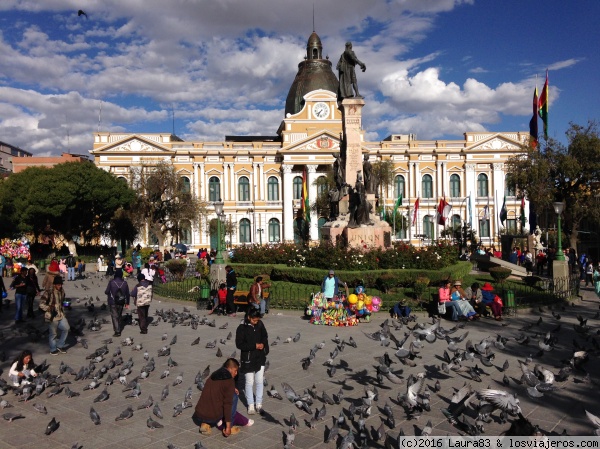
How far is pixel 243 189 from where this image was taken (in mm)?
54406

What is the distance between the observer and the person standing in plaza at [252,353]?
671 cm

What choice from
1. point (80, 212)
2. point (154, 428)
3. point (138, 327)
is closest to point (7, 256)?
point (80, 212)

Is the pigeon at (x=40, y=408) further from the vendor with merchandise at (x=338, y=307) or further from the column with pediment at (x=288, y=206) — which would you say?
the column with pediment at (x=288, y=206)

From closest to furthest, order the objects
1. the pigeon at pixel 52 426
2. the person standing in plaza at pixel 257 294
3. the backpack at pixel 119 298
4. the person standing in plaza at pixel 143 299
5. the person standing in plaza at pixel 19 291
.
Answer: the pigeon at pixel 52 426
the backpack at pixel 119 298
the person standing in plaza at pixel 143 299
the person standing in plaza at pixel 257 294
the person standing in plaza at pixel 19 291

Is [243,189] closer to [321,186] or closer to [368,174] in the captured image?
[321,186]

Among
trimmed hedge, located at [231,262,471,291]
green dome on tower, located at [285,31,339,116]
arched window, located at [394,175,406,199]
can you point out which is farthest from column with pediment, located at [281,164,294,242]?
trimmed hedge, located at [231,262,471,291]

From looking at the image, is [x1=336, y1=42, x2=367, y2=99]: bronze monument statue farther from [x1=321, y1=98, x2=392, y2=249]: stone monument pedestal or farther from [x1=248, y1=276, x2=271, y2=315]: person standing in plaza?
[x1=248, y1=276, x2=271, y2=315]: person standing in plaza

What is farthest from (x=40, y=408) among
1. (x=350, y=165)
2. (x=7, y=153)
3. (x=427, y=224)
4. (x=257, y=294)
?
(x=7, y=153)

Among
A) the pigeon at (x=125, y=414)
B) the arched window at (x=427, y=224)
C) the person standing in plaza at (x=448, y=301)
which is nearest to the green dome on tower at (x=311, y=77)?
the arched window at (x=427, y=224)

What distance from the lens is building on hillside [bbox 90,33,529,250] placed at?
170 ft

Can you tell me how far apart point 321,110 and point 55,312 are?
44.3m

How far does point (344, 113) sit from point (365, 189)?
10.7 ft

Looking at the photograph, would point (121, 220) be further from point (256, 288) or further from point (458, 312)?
point (458, 312)

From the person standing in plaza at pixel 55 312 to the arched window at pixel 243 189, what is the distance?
44.3m
